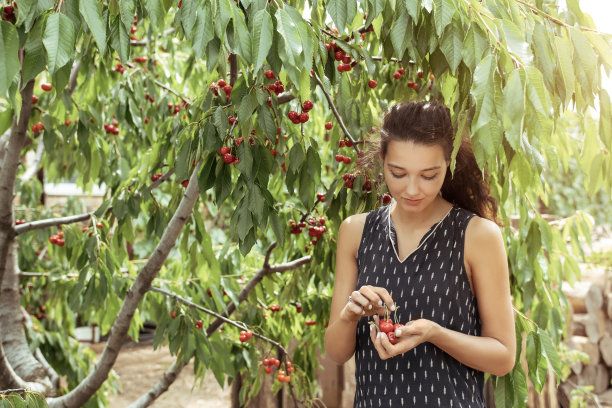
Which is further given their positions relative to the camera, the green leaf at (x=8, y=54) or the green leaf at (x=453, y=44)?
the green leaf at (x=453, y=44)

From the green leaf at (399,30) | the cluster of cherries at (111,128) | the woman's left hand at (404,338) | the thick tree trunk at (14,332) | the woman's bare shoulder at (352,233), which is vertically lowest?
the thick tree trunk at (14,332)

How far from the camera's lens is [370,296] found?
129cm

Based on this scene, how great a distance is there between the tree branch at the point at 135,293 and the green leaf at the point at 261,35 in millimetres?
888

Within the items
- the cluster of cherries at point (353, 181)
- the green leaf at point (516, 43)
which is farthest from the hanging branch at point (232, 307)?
the green leaf at point (516, 43)

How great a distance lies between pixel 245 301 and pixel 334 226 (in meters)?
0.88

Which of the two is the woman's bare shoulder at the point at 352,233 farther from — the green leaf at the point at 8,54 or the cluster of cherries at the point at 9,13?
the cluster of cherries at the point at 9,13

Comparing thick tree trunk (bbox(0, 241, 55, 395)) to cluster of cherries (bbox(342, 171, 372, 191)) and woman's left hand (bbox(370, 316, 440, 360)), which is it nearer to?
cluster of cherries (bbox(342, 171, 372, 191))

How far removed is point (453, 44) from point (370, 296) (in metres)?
0.49

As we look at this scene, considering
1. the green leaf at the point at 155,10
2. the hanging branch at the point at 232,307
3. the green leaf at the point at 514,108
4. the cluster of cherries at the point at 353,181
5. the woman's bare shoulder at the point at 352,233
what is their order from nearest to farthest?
the green leaf at the point at 514,108 → the green leaf at the point at 155,10 → the woman's bare shoulder at the point at 352,233 → the cluster of cherries at the point at 353,181 → the hanging branch at the point at 232,307

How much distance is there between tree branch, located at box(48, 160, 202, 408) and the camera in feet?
6.71

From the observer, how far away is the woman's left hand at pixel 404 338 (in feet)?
4.08

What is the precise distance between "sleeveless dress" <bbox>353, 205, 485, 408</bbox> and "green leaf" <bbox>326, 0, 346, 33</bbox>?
18.6 inches

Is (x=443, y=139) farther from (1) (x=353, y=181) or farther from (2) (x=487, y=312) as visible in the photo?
(1) (x=353, y=181)

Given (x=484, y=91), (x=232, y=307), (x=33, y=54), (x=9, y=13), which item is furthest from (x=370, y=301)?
(x=232, y=307)
